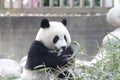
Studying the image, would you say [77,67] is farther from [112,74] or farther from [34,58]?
[34,58]

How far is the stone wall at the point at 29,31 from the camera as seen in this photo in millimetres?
8523

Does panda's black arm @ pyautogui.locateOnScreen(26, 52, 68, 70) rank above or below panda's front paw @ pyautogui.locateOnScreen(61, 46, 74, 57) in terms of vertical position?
below

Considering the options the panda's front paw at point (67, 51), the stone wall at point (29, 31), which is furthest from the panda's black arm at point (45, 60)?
the stone wall at point (29, 31)

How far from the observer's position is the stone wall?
852cm

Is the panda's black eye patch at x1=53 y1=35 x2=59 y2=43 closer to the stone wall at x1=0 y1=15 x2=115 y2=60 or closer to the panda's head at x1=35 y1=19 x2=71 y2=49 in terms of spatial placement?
the panda's head at x1=35 y1=19 x2=71 y2=49

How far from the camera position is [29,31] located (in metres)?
8.62

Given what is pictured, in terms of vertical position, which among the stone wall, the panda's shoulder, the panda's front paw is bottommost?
the stone wall

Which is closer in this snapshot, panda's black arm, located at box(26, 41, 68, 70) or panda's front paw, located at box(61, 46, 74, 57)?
panda's front paw, located at box(61, 46, 74, 57)

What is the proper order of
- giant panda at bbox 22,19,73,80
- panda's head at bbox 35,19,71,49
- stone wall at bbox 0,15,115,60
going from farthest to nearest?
stone wall at bbox 0,15,115,60, panda's head at bbox 35,19,71,49, giant panda at bbox 22,19,73,80

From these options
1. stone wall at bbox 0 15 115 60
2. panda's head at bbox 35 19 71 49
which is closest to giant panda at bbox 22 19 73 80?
panda's head at bbox 35 19 71 49

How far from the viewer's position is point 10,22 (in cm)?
860

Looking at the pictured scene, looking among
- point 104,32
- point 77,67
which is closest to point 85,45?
point 104,32

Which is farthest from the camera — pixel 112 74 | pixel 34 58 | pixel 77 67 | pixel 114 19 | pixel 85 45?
pixel 85 45

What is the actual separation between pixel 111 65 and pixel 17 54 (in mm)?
6536
